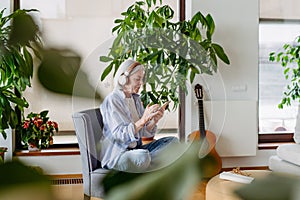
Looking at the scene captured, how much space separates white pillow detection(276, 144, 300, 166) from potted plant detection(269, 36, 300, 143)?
2.34ft

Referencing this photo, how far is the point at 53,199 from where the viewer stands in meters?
0.12

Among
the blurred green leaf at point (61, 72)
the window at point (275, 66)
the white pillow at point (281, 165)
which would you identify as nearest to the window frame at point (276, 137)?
the window at point (275, 66)

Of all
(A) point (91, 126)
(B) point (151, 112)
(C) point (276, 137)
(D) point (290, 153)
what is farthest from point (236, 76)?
(B) point (151, 112)

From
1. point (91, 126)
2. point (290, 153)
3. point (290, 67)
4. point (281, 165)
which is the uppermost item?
point (290, 67)

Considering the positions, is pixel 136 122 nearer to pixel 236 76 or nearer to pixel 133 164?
pixel 133 164

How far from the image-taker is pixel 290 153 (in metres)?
3.48

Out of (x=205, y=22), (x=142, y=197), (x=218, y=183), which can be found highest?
(x=205, y=22)

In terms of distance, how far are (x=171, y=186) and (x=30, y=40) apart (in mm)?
63

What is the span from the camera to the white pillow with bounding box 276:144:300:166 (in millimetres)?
3414

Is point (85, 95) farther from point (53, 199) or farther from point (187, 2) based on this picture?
point (187, 2)

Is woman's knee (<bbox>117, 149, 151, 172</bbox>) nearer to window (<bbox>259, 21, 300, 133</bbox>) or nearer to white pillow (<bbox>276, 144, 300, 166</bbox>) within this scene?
white pillow (<bbox>276, 144, 300, 166</bbox>)

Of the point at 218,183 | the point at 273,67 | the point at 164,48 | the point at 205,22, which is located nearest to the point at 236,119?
the point at 273,67

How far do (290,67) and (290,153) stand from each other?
1196 mm

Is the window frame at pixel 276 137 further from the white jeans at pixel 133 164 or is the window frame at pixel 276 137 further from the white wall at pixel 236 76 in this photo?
the white jeans at pixel 133 164
